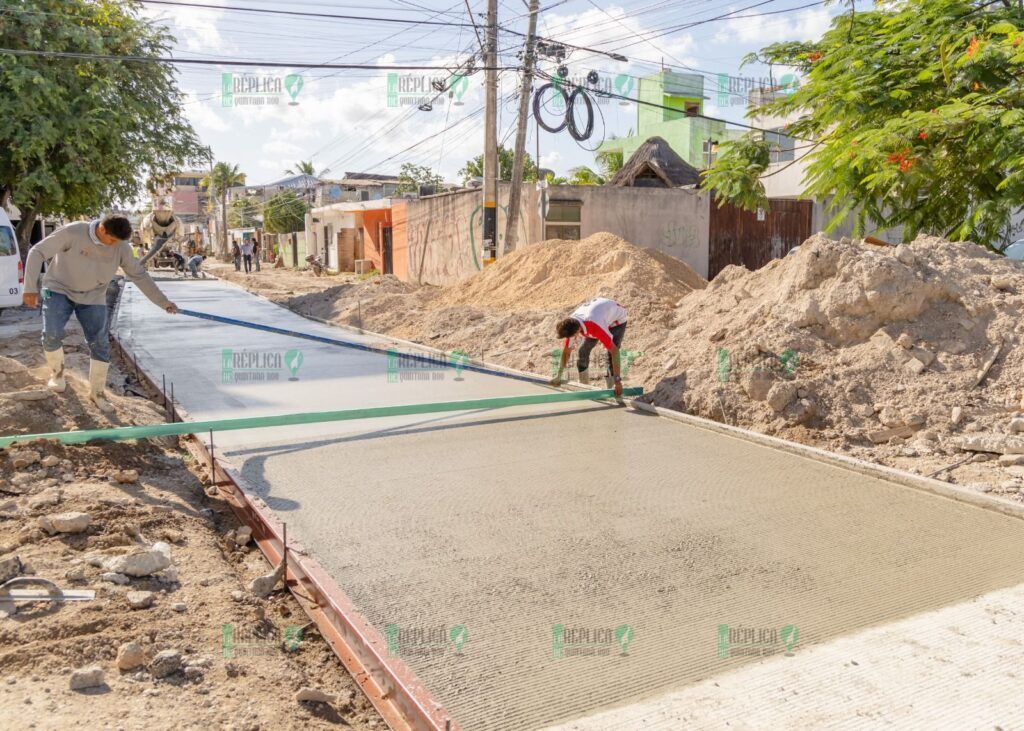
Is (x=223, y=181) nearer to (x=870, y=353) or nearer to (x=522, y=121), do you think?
(x=522, y=121)

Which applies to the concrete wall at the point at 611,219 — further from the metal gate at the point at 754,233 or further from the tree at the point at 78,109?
the tree at the point at 78,109

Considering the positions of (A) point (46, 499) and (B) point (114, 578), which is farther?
(A) point (46, 499)

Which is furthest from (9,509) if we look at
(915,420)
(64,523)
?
(915,420)

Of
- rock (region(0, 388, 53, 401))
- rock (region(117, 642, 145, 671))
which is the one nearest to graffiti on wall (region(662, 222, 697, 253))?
rock (region(0, 388, 53, 401))

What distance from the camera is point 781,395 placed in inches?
282

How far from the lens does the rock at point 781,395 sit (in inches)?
282

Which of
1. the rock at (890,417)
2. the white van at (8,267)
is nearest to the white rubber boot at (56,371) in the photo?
the rock at (890,417)

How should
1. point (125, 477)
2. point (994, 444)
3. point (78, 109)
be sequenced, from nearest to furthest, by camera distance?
1. point (125, 477)
2. point (994, 444)
3. point (78, 109)

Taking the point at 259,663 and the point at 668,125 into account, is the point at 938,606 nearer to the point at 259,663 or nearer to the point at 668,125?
the point at 259,663

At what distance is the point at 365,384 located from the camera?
31.6 ft

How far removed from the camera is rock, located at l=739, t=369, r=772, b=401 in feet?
24.4

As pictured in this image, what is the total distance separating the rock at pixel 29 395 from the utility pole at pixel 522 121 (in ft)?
38.7

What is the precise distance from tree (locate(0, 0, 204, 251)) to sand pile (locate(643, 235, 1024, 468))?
46.4 feet

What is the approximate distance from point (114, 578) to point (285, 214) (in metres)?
55.0
